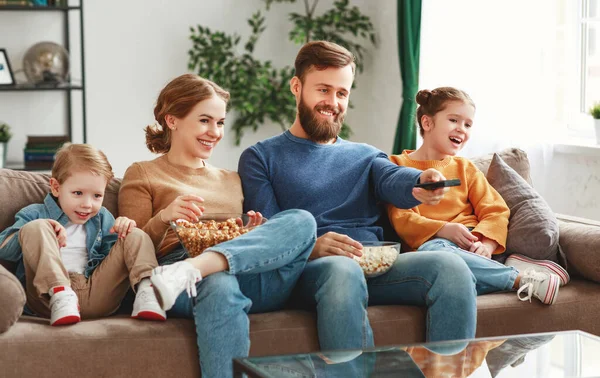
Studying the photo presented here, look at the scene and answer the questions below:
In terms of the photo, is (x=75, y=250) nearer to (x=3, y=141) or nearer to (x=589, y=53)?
(x=3, y=141)

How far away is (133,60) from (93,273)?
Answer: 2.80 meters

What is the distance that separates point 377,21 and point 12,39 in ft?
6.93

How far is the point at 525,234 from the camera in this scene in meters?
2.69

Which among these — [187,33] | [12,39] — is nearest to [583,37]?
[187,33]

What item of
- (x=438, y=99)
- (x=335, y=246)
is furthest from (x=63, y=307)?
(x=438, y=99)

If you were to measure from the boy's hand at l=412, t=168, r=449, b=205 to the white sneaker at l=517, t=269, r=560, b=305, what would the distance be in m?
0.36

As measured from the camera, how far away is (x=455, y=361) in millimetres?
1783

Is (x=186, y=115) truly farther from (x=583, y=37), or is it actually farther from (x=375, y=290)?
(x=583, y=37)

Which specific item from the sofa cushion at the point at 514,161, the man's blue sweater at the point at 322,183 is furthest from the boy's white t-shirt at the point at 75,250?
the sofa cushion at the point at 514,161

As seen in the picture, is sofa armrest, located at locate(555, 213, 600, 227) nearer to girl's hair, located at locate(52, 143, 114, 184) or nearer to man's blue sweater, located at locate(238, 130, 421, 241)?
man's blue sweater, located at locate(238, 130, 421, 241)

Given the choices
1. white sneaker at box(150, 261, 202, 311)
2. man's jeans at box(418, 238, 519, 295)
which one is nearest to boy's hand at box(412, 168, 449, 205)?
man's jeans at box(418, 238, 519, 295)

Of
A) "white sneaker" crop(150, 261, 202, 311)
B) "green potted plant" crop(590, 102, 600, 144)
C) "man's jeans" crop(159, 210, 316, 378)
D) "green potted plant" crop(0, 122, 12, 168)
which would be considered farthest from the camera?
"green potted plant" crop(0, 122, 12, 168)

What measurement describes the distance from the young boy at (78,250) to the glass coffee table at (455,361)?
0.63 metres

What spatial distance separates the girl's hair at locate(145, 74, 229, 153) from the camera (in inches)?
103
